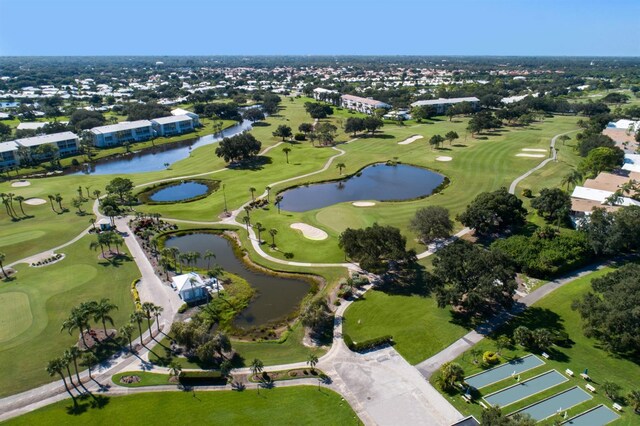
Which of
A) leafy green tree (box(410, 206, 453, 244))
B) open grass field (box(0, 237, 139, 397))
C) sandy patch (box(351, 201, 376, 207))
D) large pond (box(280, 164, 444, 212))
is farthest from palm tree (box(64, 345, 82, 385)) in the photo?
sandy patch (box(351, 201, 376, 207))

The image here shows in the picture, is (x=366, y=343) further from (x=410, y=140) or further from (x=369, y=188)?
(x=410, y=140)

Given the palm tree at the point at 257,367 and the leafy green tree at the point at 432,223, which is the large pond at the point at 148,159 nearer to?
A: the leafy green tree at the point at 432,223

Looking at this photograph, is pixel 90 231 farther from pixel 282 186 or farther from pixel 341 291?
pixel 341 291

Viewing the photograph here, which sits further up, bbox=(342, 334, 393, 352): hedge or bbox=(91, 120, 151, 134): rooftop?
bbox=(91, 120, 151, 134): rooftop

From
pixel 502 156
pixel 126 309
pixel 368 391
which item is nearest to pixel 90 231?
pixel 126 309

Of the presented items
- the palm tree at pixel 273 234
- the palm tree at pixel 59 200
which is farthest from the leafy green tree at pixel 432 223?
the palm tree at pixel 59 200

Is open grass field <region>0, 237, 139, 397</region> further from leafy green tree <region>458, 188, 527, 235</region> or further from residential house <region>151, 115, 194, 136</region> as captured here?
residential house <region>151, 115, 194, 136</region>

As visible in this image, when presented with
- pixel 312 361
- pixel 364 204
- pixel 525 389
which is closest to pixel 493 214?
pixel 364 204
